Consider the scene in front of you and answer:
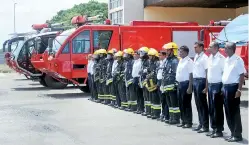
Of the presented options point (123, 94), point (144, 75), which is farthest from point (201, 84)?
point (123, 94)

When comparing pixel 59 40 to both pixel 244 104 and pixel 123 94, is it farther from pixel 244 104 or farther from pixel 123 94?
pixel 244 104

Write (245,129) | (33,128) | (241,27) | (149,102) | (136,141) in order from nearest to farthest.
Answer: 1. (136,141)
2. (245,129)
3. (33,128)
4. (149,102)
5. (241,27)

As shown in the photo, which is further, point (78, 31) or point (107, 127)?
point (78, 31)

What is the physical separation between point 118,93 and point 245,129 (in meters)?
4.65

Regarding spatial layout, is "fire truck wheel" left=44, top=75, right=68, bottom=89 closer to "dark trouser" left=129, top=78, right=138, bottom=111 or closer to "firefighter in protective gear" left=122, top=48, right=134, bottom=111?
"firefighter in protective gear" left=122, top=48, right=134, bottom=111

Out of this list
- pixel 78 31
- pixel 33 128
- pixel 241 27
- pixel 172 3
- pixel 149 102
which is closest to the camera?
pixel 33 128

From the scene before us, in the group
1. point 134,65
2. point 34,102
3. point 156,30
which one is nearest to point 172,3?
point 156,30

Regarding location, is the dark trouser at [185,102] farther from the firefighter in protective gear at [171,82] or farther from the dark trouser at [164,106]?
the dark trouser at [164,106]

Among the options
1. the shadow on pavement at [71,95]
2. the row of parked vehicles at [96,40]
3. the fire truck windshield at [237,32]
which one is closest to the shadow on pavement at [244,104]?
the fire truck windshield at [237,32]

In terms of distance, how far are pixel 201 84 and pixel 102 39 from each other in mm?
8461

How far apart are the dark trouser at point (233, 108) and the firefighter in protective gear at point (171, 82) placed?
6.11ft

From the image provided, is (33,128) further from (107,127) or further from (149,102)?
(149,102)

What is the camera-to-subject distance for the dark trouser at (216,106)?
26.8ft

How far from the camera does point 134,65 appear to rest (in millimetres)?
11680
